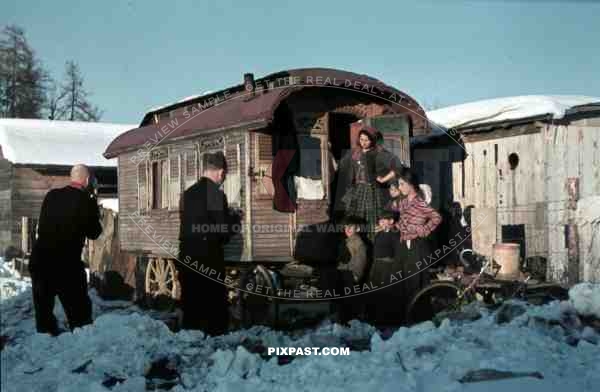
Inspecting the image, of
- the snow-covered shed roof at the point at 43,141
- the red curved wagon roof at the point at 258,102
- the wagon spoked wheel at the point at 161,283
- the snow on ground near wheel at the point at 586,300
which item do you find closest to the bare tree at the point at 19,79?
the snow-covered shed roof at the point at 43,141

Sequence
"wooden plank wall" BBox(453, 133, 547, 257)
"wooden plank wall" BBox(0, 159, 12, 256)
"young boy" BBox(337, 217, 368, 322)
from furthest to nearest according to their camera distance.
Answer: "wooden plank wall" BBox(0, 159, 12, 256) → "wooden plank wall" BBox(453, 133, 547, 257) → "young boy" BBox(337, 217, 368, 322)

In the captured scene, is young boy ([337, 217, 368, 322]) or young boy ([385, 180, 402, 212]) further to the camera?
young boy ([385, 180, 402, 212])

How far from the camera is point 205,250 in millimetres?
6430

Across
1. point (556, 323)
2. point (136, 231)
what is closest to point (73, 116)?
point (136, 231)

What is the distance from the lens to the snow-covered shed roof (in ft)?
31.4

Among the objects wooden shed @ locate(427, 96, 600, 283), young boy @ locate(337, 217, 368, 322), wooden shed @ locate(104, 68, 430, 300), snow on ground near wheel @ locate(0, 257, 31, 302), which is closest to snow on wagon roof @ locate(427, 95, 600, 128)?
wooden shed @ locate(427, 96, 600, 283)

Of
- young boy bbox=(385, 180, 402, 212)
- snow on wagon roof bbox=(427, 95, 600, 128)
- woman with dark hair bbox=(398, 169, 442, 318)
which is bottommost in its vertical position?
woman with dark hair bbox=(398, 169, 442, 318)

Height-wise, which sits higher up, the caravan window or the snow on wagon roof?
the snow on wagon roof

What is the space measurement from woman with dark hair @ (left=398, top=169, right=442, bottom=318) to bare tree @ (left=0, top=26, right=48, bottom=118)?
14.4 ft

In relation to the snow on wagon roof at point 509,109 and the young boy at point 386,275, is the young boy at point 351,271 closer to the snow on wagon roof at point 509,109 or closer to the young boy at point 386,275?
the young boy at point 386,275

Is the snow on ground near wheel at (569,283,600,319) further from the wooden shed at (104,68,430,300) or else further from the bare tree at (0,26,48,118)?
the bare tree at (0,26,48,118)

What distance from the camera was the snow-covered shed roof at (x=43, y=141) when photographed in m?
9.56

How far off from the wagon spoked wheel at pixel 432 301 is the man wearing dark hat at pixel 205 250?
2.27m

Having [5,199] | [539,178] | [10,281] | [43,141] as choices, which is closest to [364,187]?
[539,178]
